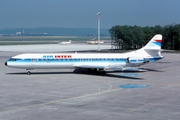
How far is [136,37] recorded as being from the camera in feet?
360

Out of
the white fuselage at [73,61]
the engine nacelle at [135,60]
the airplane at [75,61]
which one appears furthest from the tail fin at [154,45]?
the engine nacelle at [135,60]

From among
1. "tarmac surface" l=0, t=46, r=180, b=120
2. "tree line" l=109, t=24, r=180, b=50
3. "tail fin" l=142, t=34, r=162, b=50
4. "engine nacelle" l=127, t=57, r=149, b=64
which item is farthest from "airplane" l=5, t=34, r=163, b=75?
"tree line" l=109, t=24, r=180, b=50

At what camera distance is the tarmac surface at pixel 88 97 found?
2208 cm

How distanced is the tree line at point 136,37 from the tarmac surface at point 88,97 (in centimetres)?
6634

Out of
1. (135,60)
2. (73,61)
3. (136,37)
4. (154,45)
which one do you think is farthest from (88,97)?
(136,37)

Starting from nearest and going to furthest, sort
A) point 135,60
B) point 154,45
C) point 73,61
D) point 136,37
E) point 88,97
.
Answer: point 88,97, point 73,61, point 135,60, point 154,45, point 136,37

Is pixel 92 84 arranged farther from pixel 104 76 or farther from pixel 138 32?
pixel 138 32

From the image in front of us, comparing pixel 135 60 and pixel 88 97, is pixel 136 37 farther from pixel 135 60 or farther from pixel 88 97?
pixel 88 97

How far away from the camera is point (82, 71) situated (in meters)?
47.3

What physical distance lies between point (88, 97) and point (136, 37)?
83534 millimetres

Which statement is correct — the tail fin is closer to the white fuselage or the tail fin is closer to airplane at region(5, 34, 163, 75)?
airplane at region(5, 34, 163, 75)

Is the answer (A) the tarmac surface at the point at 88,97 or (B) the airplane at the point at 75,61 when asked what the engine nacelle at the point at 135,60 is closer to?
(B) the airplane at the point at 75,61

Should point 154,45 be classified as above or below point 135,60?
above

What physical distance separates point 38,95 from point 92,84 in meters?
8.03
